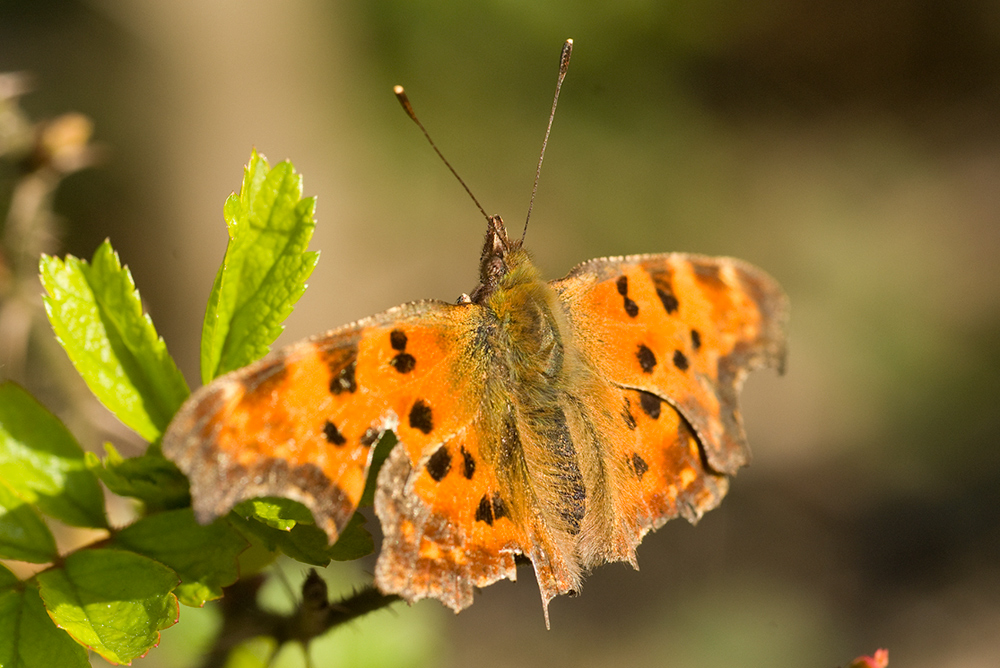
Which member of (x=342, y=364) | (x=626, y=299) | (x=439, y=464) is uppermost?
(x=626, y=299)

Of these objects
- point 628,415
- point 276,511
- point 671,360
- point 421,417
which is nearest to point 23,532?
point 276,511

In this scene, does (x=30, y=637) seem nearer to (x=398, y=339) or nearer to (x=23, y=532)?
(x=23, y=532)

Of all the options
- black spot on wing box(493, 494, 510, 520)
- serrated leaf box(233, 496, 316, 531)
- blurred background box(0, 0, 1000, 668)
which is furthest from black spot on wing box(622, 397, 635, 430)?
blurred background box(0, 0, 1000, 668)

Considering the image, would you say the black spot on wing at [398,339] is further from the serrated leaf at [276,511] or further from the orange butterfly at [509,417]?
the serrated leaf at [276,511]

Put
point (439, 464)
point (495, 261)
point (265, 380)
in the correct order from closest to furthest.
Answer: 1. point (265, 380)
2. point (439, 464)
3. point (495, 261)

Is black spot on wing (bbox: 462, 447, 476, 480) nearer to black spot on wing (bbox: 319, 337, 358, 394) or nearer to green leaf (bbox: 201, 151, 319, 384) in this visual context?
black spot on wing (bbox: 319, 337, 358, 394)

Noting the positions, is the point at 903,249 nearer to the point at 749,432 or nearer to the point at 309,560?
the point at 749,432

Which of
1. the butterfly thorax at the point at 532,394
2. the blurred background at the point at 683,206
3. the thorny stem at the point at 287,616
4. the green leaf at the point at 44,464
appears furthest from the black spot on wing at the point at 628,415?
the blurred background at the point at 683,206
